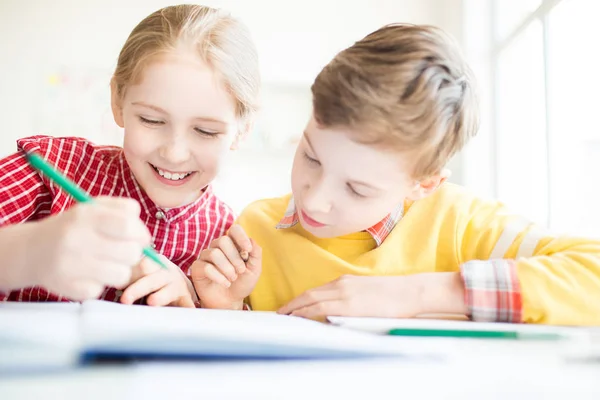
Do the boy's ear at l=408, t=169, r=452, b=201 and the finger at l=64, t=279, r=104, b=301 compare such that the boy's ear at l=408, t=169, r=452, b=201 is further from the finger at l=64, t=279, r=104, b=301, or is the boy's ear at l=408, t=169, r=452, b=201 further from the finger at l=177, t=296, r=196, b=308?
the finger at l=64, t=279, r=104, b=301

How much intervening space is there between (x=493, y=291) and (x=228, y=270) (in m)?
0.34

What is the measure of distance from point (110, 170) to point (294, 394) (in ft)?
2.83

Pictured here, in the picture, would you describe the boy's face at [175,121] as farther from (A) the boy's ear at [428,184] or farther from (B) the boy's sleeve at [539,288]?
(B) the boy's sleeve at [539,288]

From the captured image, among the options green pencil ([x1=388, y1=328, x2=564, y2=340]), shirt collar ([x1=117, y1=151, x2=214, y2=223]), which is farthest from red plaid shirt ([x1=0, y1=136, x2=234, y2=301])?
green pencil ([x1=388, y1=328, x2=564, y2=340])

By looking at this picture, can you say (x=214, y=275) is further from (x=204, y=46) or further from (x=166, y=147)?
(x=204, y=46)

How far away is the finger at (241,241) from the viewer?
0.84 m

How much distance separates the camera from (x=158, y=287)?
85cm

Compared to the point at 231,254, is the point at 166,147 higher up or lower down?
higher up

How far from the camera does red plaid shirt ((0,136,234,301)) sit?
97cm

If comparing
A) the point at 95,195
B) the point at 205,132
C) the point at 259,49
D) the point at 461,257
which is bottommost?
the point at 461,257

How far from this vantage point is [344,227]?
2.88 feet

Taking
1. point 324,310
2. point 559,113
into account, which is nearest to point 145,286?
point 324,310

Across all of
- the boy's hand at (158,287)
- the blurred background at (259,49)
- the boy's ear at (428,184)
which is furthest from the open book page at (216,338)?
the blurred background at (259,49)

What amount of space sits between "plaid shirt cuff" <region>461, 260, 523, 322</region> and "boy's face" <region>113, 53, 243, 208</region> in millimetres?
458
